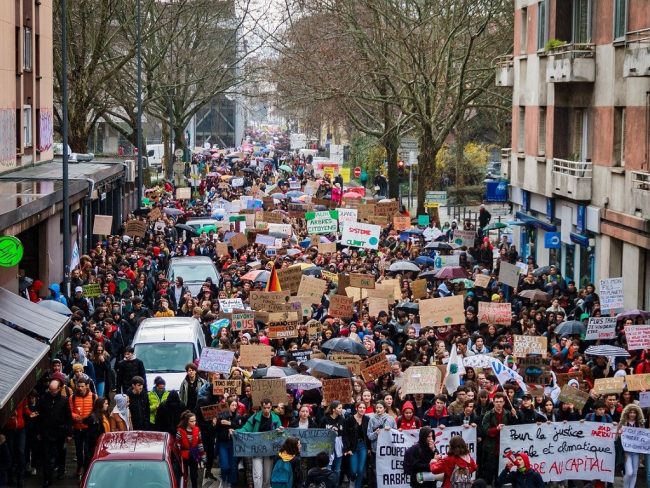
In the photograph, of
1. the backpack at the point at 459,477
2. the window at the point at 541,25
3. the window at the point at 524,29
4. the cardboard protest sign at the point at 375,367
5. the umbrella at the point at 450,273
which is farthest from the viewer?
the window at the point at 524,29

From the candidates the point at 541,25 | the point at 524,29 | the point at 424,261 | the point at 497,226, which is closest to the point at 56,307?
the point at 424,261

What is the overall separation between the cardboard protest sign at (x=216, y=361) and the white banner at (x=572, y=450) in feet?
13.4

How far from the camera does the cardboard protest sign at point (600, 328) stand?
21016 mm

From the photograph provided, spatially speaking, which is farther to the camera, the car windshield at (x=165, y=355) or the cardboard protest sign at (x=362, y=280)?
the cardboard protest sign at (x=362, y=280)

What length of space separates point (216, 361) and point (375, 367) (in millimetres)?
2067

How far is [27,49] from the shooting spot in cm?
3709

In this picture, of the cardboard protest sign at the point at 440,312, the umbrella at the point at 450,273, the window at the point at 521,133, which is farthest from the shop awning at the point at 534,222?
the cardboard protest sign at the point at 440,312

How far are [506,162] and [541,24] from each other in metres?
6.23

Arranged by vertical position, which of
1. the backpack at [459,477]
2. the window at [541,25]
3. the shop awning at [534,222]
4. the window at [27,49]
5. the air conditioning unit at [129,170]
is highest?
the window at [541,25]

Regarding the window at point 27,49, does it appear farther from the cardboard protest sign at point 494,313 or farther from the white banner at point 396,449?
the white banner at point 396,449

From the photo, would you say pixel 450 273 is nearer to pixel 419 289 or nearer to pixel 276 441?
pixel 419 289

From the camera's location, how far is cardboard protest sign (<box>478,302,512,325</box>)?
23.0 m

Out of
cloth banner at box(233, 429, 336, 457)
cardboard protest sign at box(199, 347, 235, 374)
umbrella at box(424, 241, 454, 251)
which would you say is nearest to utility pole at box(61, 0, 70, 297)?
cardboard protest sign at box(199, 347, 235, 374)

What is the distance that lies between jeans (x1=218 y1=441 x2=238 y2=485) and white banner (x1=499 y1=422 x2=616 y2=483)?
3.14m
